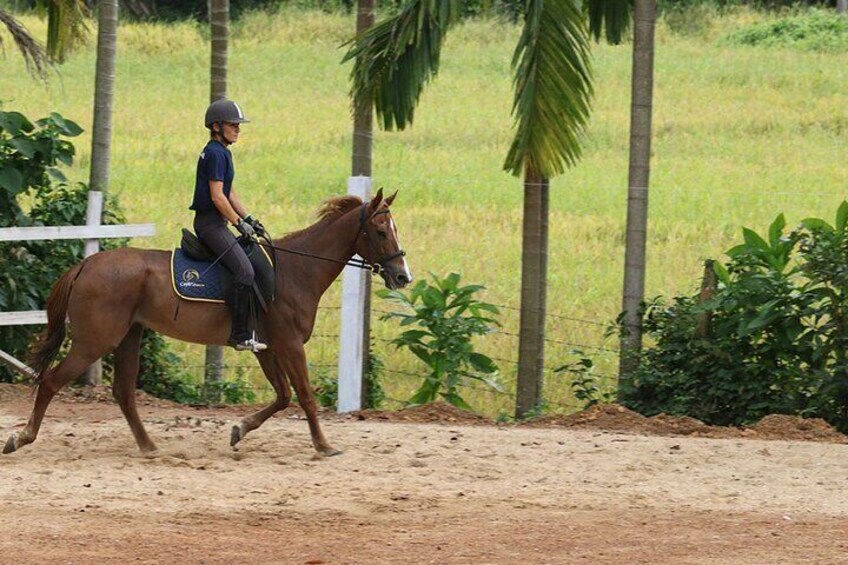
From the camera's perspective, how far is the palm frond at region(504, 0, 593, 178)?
41.3 ft

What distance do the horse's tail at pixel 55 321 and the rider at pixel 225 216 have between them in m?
0.97

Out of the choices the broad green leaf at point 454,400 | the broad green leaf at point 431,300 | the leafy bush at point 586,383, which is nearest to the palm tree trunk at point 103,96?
the broad green leaf at point 431,300

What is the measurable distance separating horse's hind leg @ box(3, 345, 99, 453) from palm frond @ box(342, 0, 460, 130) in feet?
12.1

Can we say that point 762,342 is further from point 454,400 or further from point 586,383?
point 454,400

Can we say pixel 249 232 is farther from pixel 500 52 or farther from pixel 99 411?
pixel 500 52

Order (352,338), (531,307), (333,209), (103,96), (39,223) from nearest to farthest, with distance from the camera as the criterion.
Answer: (333,209)
(352,338)
(531,307)
(39,223)
(103,96)

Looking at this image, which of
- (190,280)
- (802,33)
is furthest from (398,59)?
(802,33)

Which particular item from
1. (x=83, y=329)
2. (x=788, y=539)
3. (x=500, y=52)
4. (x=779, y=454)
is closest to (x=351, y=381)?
(x=83, y=329)

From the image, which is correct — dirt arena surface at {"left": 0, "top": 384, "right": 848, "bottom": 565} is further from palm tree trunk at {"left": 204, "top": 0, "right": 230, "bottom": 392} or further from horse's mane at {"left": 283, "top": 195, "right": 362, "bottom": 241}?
palm tree trunk at {"left": 204, "top": 0, "right": 230, "bottom": 392}

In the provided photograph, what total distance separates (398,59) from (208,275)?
320 centimetres

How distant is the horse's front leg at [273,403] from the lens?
10766 mm

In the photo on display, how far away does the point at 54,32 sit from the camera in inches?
564

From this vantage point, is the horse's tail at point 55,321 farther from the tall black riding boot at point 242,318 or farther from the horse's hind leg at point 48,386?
the tall black riding boot at point 242,318

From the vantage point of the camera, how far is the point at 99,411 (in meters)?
12.7
